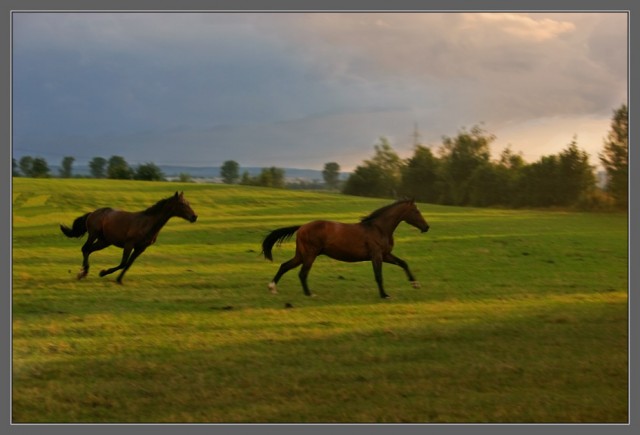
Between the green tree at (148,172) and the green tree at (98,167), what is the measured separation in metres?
0.30

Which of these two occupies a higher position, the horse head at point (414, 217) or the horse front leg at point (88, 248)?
the horse head at point (414, 217)

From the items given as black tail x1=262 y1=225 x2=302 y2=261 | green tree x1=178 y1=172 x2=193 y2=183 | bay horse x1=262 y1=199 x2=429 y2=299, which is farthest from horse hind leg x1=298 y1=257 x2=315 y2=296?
green tree x1=178 y1=172 x2=193 y2=183

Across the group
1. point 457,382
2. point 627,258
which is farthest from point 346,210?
point 627,258

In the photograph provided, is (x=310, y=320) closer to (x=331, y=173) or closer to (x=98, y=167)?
(x=331, y=173)

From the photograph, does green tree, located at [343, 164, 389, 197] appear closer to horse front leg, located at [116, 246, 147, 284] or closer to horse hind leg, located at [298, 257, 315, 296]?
horse hind leg, located at [298, 257, 315, 296]

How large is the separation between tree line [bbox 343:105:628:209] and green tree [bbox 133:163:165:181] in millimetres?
1847

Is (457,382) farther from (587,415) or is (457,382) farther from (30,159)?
(30,159)

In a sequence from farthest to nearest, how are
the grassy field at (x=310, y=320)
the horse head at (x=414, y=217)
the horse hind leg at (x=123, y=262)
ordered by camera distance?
1. the horse head at (x=414, y=217)
2. the horse hind leg at (x=123, y=262)
3. the grassy field at (x=310, y=320)

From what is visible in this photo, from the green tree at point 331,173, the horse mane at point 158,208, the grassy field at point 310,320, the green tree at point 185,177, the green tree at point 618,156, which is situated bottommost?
the grassy field at point 310,320

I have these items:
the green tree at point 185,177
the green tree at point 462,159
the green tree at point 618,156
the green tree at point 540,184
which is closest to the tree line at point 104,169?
the green tree at point 185,177

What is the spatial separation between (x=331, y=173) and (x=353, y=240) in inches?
27.5

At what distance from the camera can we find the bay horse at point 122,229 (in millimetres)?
7371

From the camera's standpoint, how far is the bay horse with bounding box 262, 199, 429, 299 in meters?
7.36

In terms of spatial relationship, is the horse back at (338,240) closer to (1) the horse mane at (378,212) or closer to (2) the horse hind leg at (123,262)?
(1) the horse mane at (378,212)
